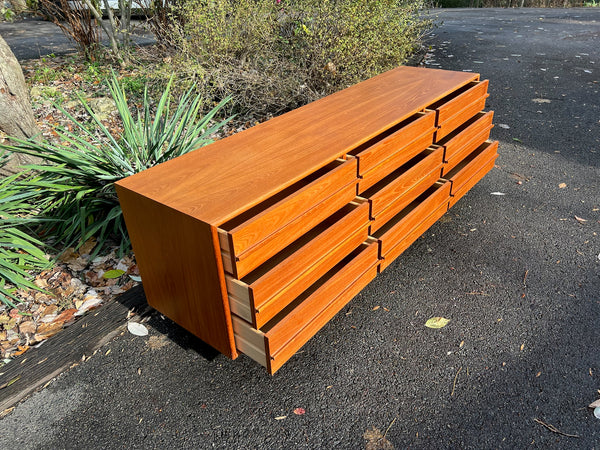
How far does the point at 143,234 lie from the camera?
2123mm

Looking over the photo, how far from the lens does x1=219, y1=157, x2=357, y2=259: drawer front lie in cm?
180

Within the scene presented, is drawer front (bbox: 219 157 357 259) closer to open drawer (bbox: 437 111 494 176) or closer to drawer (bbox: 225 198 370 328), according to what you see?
drawer (bbox: 225 198 370 328)

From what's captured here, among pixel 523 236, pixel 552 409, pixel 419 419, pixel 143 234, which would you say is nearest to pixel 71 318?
pixel 143 234

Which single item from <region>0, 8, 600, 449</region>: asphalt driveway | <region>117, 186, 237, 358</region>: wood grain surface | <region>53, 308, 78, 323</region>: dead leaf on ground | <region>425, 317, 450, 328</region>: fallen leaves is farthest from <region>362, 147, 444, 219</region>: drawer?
<region>53, 308, 78, 323</region>: dead leaf on ground

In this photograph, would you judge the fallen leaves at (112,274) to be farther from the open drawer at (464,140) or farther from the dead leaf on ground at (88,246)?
the open drawer at (464,140)

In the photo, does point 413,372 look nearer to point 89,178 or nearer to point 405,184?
point 405,184

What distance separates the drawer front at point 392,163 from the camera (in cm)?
249

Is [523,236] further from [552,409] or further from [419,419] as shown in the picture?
[419,419]

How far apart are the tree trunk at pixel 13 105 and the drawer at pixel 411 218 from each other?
106 inches

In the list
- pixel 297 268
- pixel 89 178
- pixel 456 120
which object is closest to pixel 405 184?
pixel 456 120

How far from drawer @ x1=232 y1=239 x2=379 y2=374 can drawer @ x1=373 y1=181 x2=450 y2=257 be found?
0.43 ft

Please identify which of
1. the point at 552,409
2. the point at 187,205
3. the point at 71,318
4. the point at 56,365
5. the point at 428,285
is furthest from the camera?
the point at 428,285

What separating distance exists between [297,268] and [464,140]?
1.94 metres

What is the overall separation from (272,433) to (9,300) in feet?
5.79
